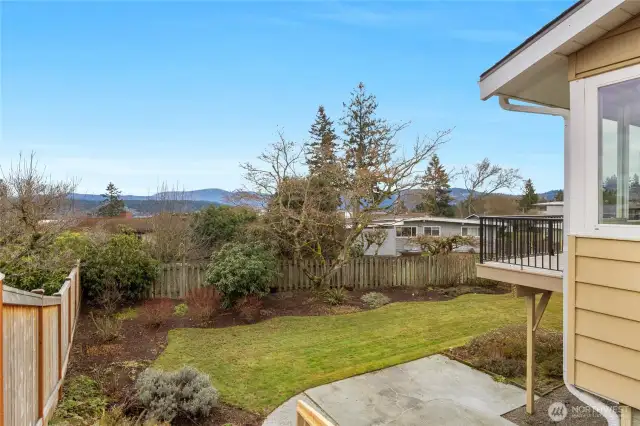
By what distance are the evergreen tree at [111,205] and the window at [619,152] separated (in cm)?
3027

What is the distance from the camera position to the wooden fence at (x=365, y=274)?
1128cm

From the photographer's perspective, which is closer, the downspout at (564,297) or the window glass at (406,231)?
the downspout at (564,297)

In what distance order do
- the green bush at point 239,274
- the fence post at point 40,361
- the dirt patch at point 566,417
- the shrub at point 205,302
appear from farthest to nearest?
the green bush at point 239,274 < the shrub at point 205,302 < the dirt patch at point 566,417 < the fence post at point 40,361

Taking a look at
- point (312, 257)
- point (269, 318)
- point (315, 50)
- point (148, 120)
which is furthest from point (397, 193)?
point (148, 120)

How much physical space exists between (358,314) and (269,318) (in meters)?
2.38

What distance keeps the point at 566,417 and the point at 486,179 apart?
117ft

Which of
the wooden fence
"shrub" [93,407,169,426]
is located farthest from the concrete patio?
the wooden fence

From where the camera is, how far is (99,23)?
9.88 meters

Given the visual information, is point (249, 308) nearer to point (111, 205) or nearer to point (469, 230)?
point (469, 230)

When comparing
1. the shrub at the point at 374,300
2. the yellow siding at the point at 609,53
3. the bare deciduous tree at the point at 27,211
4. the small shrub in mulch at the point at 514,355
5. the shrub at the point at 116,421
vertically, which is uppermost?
the yellow siding at the point at 609,53

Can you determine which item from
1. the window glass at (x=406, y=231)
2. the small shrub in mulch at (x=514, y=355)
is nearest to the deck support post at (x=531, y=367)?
the small shrub in mulch at (x=514, y=355)

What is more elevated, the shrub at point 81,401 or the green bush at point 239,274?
the green bush at point 239,274

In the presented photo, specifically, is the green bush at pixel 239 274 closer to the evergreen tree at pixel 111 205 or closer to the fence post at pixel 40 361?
the fence post at pixel 40 361

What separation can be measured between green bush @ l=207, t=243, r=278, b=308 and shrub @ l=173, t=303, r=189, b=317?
3.06 feet
